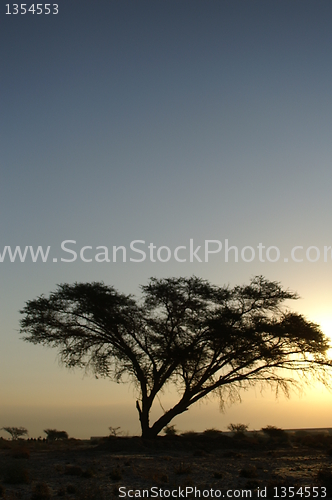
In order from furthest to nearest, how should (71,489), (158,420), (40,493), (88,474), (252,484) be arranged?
(158,420)
(88,474)
(252,484)
(71,489)
(40,493)

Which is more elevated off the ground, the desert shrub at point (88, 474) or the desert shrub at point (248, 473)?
the desert shrub at point (88, 474)

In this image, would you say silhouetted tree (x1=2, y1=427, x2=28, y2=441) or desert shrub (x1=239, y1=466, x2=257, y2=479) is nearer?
desert shrub (x1=239, y1=466, x2=257, y2=479)

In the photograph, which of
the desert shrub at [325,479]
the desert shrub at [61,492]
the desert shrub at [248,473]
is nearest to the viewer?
the desert shrub at [61,492]

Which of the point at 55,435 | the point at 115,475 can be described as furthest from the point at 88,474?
the point at 55,435

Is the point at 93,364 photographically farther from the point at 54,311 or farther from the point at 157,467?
the point at 157,467

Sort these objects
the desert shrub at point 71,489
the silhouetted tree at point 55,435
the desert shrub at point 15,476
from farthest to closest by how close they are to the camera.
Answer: the silhouetted tree at point 55,435 < the desert shrub at point 15,476 < the desert shrub at point 71,489

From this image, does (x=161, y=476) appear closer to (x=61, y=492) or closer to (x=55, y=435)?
(x=61, y=492)

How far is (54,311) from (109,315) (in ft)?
11.3

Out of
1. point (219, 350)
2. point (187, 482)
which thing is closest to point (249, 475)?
point (187, 482)

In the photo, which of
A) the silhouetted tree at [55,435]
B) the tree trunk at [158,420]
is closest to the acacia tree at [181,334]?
the tree trunk at [158,420]
